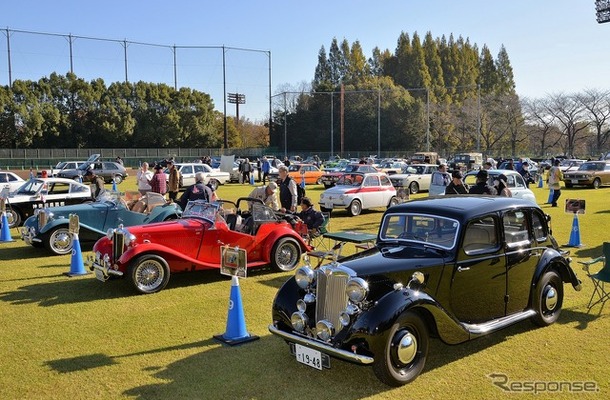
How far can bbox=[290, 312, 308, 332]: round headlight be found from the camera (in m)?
5.09

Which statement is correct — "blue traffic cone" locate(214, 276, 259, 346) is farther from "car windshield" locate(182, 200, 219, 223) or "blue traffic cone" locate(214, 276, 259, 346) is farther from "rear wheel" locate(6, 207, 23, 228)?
"rear wheel" locate(6, 207, 23, 228)

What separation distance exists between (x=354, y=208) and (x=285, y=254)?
28.4 feet

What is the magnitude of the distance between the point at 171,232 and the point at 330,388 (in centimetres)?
467

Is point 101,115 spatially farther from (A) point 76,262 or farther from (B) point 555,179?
(A) point 76,262

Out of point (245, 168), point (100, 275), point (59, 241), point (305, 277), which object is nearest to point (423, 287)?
point (305, 277)

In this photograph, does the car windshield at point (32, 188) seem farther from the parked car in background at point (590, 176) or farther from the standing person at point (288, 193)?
the parked car in background at point (590, 176)

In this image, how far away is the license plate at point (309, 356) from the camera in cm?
484

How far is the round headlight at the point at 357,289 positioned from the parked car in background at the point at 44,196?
1185 cm

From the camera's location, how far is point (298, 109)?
78688mm

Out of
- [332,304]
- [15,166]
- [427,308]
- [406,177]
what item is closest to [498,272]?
[427,308]

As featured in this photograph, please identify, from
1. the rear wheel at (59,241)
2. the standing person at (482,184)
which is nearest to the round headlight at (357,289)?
the standing person at (482,184)

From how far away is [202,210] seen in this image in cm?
932

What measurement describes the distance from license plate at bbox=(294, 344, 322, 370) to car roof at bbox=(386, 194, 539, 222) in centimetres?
213

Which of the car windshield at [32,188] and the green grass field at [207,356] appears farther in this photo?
the car windshield at [32,188]
